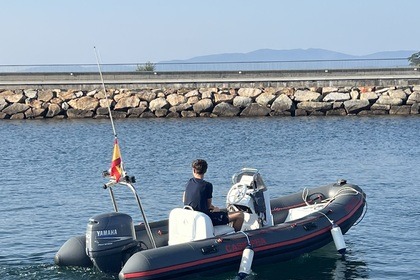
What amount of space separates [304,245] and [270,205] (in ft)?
5.00

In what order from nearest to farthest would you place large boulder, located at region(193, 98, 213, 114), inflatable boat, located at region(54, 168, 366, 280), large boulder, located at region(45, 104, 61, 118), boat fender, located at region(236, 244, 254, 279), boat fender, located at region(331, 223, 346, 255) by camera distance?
inflatable boat, located at region(54, 168, 366, 280) < boat fender, located at region(236, 244, 254, 279) < boat fender, located at region(331, 223, 346, 255) < large boulder, located at region(193, 98, 213, 114) < large boulder, located at region(45, 104, 61, 118)

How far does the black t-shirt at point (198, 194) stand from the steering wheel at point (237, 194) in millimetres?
1048

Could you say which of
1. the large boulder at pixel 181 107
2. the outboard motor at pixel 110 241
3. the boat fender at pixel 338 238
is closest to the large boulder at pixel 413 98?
the large boulder at pixel 181 107

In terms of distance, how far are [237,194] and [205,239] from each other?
4.50ft

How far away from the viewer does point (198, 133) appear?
107 ft

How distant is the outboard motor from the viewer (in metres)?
11.2

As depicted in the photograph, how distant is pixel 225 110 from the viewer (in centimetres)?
3819

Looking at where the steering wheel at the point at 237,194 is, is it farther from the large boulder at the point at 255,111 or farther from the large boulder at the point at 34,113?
the large boulder at the point at 34,113

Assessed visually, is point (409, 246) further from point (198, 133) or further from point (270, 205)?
point (198, 133)

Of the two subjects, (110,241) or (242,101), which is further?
(242,101)

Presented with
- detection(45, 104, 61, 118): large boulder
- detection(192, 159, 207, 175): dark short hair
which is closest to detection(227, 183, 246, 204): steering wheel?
detection(192, 159, 207, 175): dark short hair

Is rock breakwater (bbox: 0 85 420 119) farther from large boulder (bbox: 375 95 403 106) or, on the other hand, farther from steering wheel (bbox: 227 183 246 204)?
steering wheel (bbox: 227 183 246 204)

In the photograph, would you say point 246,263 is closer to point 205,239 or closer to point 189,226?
point 205,239

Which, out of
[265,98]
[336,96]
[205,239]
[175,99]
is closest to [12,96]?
[175,99]
